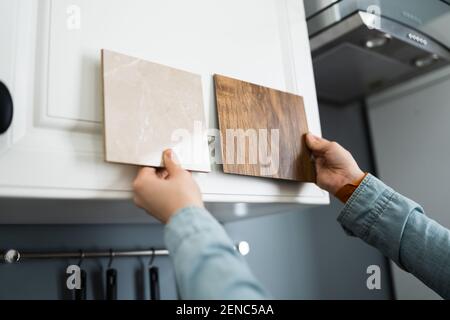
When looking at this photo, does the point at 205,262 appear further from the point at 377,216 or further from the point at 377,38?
the point at 377,38

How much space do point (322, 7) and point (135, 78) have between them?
52cm

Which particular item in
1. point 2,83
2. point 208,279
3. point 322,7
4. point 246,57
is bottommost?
point 208,279

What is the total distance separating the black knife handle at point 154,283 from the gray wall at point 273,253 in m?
0.04

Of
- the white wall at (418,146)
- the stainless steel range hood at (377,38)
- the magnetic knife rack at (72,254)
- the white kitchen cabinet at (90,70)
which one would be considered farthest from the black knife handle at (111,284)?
the white wall at (418,146)

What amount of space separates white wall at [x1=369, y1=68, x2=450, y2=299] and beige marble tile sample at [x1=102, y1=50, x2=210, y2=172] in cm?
78

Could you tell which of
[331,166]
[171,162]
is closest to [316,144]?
[331,166]

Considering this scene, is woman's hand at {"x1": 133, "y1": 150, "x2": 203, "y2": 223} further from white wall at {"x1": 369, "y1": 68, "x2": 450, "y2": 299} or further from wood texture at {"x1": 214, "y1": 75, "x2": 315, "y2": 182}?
→ white wall at {"x1": 369, "y1": 68, "x2": 450, "y2": 299}

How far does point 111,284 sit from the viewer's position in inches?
31.8

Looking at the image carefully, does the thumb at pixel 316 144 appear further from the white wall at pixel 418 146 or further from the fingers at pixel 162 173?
the white wall at pixel 418 146

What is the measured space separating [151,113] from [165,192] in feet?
0.40

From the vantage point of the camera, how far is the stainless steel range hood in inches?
34.8
